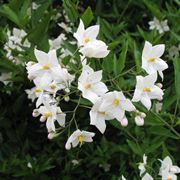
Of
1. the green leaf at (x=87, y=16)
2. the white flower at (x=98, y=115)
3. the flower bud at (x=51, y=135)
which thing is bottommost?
the flower bud at (x=51, y=135)

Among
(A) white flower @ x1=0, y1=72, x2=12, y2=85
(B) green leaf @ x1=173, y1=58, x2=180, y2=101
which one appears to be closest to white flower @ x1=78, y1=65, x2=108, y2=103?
(B) green leaf @ x1=173, y1=58, x2=180, y2=101

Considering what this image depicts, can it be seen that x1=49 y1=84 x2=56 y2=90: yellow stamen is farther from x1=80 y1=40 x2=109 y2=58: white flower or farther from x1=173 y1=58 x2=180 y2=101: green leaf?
x1=173 y1=58 x2=180 y2=101: green leaf

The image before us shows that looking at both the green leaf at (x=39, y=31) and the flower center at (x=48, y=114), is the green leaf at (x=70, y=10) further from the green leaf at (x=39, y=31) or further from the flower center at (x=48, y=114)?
the flower center at (x=48, y=114)

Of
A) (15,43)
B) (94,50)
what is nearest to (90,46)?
(94,50)

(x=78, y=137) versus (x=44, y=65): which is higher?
(x=44, y=65)

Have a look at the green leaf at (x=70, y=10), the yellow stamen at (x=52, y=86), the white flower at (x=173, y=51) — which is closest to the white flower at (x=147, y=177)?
the yellow stamen at (x=52, y=86)

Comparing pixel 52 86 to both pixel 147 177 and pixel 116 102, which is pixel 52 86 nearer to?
pixel 116 102

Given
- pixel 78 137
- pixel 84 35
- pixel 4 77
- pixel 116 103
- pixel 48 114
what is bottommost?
pixel 4 77
